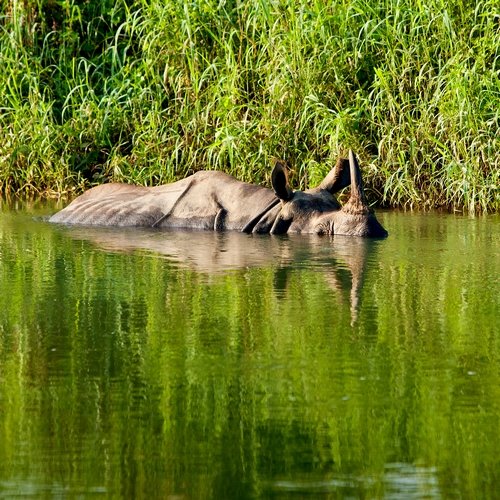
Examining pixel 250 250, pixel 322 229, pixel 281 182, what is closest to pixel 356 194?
pixel 322 229

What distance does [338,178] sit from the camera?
36.4 ft

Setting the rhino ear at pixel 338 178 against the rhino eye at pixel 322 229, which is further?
the rhino ear at pixel 338 178

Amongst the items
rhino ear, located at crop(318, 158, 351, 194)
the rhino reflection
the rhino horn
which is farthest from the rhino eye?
rhino ear, located at crop(318, 158, 351, 194)

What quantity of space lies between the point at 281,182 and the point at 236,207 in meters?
0.58

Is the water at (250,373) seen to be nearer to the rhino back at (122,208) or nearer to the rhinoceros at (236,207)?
the rhinoceros at (236,207)

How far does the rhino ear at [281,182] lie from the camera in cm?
1059

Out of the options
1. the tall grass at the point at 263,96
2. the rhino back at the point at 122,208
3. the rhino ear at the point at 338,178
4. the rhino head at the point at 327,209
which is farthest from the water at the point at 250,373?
the tall grass at the point at 263,96

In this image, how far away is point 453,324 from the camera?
6.99 meters

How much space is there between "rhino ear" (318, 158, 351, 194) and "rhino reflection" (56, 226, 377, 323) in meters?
0.69

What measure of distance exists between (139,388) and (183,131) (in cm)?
797

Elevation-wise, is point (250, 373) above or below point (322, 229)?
below

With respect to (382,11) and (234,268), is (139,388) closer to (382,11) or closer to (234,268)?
(234,268)

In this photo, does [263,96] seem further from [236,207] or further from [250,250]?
[250,250]

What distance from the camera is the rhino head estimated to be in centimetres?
1045
